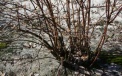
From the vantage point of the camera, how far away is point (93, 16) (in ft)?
13.0

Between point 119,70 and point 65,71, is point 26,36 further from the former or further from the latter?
point 119,70

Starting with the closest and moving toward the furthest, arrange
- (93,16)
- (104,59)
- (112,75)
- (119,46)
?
(112,75) → (104,59) → (119,46) → (93,16)

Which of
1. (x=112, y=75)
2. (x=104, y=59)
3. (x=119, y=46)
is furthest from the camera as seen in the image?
(x=119, y=46)

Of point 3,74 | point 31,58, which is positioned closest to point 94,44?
point 31,58

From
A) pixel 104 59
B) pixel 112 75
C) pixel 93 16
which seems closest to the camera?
pixel 112 75

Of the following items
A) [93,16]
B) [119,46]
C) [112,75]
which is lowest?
[112,75]

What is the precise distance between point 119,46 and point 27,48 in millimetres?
1322

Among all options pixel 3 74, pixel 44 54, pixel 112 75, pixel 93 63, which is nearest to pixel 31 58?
pixel 44 54

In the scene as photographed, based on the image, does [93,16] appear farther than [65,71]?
Yes

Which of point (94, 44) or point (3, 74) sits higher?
point (94, 44)

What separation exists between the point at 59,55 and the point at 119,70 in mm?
785

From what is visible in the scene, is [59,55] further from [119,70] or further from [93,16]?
[93,16]

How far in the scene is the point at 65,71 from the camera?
10.3 feet

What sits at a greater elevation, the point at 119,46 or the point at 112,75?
the point at 119,46
